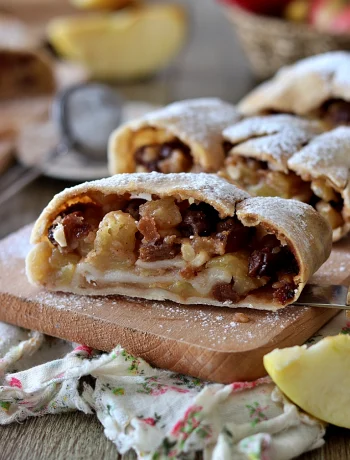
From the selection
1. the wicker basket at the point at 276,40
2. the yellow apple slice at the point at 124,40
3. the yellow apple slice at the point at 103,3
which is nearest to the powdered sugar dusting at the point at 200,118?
the wicker basket at the point at 276,40

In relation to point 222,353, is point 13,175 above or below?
below

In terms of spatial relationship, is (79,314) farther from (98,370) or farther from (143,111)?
(143,111)

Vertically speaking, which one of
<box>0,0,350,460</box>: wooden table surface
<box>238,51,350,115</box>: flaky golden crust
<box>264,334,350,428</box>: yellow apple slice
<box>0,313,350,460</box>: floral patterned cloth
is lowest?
<box>0,0,350,460</box>: wooden table surface

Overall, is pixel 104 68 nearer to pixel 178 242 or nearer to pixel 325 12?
pixel 325 12

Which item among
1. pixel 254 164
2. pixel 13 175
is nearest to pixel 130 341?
pixel 254 164

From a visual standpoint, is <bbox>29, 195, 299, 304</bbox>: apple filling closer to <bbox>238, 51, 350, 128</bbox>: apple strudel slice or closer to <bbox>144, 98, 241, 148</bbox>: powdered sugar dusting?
<bbox>144, 98, 241, 148</bbox>: powdered sugar dusting

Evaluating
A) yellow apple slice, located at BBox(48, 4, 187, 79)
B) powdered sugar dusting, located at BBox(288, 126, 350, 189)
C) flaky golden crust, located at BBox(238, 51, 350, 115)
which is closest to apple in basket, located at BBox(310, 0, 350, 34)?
yellow apple slice, located at BBox(48, 4, 187, 79)
